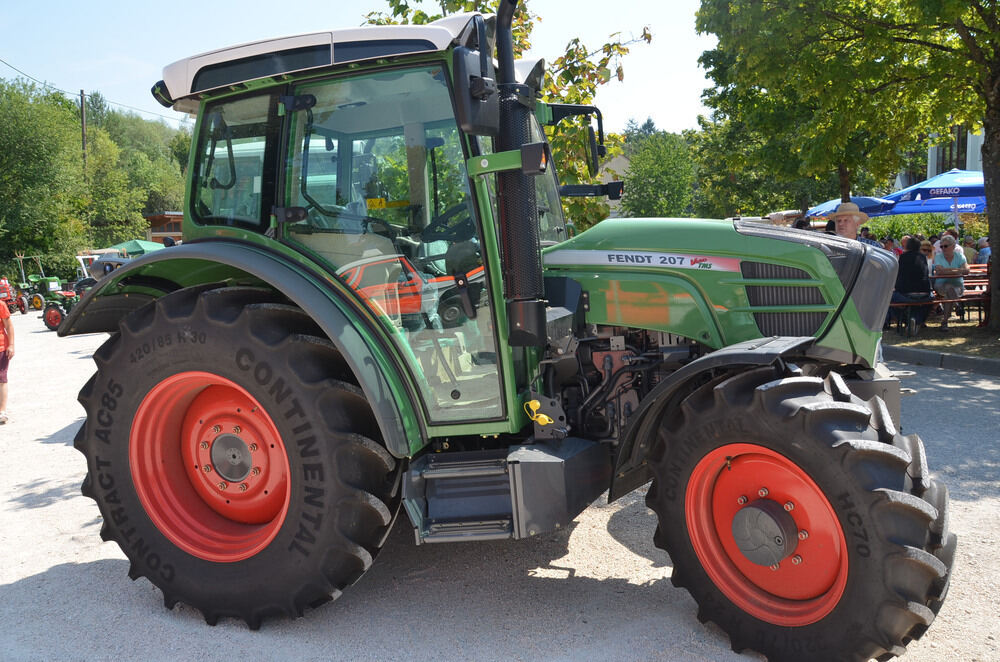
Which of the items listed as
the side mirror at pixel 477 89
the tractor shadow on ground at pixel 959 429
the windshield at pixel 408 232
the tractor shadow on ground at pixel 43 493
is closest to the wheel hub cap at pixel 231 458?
the windshield at pixel 408 232

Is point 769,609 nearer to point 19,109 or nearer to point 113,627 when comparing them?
point 113,627

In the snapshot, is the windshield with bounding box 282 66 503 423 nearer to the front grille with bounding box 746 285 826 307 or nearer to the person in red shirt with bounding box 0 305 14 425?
A: the front grille with bounding box 746 285 826 307

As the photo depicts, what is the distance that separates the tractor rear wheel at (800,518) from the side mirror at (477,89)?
1382mm

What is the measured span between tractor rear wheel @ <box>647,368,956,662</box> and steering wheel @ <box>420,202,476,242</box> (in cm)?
120

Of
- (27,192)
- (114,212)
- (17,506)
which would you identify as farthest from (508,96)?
(114,212)

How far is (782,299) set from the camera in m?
3.52

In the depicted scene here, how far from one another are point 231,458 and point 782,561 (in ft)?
8.35

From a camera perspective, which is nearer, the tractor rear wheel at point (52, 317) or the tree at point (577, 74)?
the tree at point (577, 74)

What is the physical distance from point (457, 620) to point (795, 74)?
32.3ft

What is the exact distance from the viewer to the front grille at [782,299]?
11.4 feet

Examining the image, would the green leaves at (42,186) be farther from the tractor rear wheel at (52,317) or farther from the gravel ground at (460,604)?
Answer: the gravel ground at (460,604)

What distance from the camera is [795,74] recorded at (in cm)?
1093

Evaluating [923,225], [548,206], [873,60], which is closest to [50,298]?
[873,60]

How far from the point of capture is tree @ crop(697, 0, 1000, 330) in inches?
402
